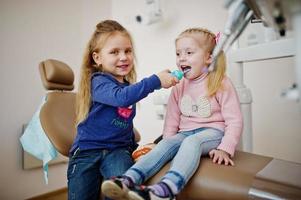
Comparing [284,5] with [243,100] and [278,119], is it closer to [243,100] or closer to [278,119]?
[243,100]

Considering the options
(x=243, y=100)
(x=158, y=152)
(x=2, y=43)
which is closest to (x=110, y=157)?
(x=158, y=152)

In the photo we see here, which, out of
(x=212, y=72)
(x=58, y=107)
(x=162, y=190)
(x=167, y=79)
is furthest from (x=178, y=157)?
(x=58, y=107)

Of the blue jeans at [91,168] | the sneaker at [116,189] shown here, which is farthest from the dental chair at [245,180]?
the blue jeans at [91,168]

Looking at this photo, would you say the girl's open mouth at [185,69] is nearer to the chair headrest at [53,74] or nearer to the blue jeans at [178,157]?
the blue jeans at [178,157]

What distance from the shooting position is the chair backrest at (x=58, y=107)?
3.43 ft

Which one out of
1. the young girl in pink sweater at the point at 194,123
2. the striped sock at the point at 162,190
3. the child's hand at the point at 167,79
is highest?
the child's hand at the point at 167,79

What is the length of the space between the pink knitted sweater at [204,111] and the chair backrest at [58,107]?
1.22 ft

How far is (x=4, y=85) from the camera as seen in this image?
1.61m

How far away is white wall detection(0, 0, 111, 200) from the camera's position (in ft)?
5.28

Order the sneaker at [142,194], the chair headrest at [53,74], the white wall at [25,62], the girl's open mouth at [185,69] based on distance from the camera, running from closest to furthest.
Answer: the sneaker at [142,194]
the girl's open mouth at [185,69]
the chair headrest at [53,74]
the white wall at [25,62]

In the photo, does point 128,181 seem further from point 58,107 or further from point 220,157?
point 58,107

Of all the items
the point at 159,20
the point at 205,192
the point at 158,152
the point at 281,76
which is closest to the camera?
the point at 205,192

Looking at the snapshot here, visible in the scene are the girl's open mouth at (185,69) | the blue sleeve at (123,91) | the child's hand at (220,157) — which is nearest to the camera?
the child's hand at (220,157)

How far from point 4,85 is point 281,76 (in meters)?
1.44
